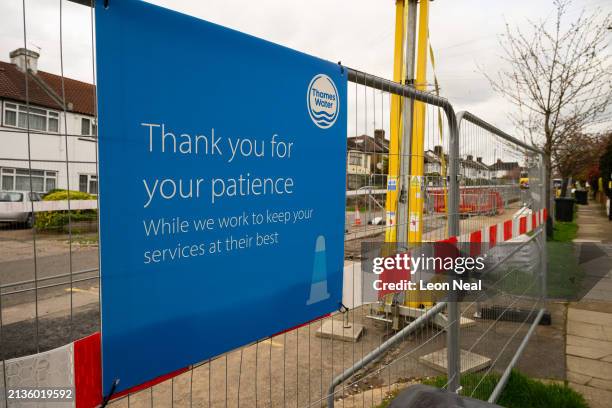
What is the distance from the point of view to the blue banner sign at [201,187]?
1159 millimetres

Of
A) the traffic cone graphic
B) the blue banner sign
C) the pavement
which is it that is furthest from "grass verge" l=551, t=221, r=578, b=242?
the blue banner sign

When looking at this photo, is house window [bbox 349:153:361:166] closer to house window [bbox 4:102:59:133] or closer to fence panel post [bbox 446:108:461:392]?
fence panel post [bbox 446:108:461:392]

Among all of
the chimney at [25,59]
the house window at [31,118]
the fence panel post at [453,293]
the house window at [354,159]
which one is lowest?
the fence panel post at [453,293]

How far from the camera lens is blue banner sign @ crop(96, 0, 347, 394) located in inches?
45.6

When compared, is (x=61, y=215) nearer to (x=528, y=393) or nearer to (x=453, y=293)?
(x=453, y=293)

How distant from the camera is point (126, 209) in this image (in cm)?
117

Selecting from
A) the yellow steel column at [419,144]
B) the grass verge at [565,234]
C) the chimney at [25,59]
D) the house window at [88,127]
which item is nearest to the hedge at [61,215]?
the house window at [88,127]

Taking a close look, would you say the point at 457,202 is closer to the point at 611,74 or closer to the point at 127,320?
the point at 127,320

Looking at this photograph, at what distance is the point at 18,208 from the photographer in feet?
3.42

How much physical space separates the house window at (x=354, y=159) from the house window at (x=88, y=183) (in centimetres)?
115

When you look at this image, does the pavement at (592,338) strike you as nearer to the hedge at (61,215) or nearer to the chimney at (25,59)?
the hedge at (61,215)

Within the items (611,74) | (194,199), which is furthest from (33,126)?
(611,74)

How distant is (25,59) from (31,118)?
5.2 inches

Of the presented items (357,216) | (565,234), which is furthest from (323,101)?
(565,234)
